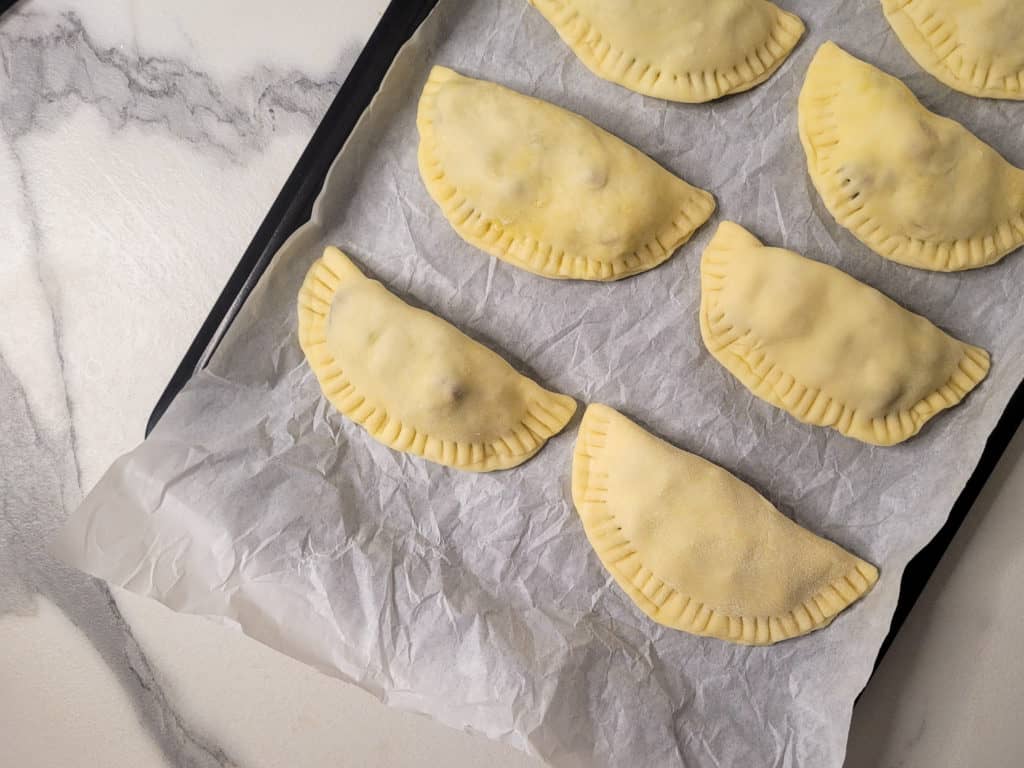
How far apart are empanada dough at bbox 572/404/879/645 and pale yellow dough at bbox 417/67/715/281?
12.3 inches

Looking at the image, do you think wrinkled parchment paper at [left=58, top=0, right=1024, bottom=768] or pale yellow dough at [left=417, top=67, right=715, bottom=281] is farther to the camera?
pale yellow dough at [left=417, top=67, right=715, bottom=281]

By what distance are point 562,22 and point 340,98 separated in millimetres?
405

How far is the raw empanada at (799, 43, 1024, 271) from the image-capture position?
1.51 m

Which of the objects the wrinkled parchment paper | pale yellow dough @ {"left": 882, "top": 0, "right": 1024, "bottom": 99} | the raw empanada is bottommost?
the wrinkled parchment paper

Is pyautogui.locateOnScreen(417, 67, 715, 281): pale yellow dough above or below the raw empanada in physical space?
below

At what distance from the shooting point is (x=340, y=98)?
1561 millimetres

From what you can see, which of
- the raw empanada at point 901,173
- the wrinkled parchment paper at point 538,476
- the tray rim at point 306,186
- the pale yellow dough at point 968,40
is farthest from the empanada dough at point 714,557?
the pale yellow dough at point 968,40

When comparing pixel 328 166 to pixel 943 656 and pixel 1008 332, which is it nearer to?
pixel 1008 332

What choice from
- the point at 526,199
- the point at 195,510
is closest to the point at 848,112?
the point at 526,199

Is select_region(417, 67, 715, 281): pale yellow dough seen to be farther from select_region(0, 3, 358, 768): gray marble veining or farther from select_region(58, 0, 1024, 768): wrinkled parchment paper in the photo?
select_region(0, 3, 358, 768): gray marble veining

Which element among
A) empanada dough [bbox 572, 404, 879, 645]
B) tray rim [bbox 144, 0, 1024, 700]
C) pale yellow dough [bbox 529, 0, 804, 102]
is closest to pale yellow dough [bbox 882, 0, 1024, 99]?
pale yellow dough [bbox 529, 0, 804, 102]

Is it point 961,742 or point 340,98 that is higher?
point 340,98

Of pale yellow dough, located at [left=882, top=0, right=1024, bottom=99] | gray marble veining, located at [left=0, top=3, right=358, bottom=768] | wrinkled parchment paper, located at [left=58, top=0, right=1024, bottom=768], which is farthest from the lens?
gray marble veining, located at [left=0, top=3, right=358, bottom=768]

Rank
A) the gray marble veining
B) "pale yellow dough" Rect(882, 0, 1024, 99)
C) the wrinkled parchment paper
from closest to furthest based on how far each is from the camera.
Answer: the wrinkled parchment paper → "pale yellow dough" Rect(882, 0, 1024, 99) → the gray marble veining
